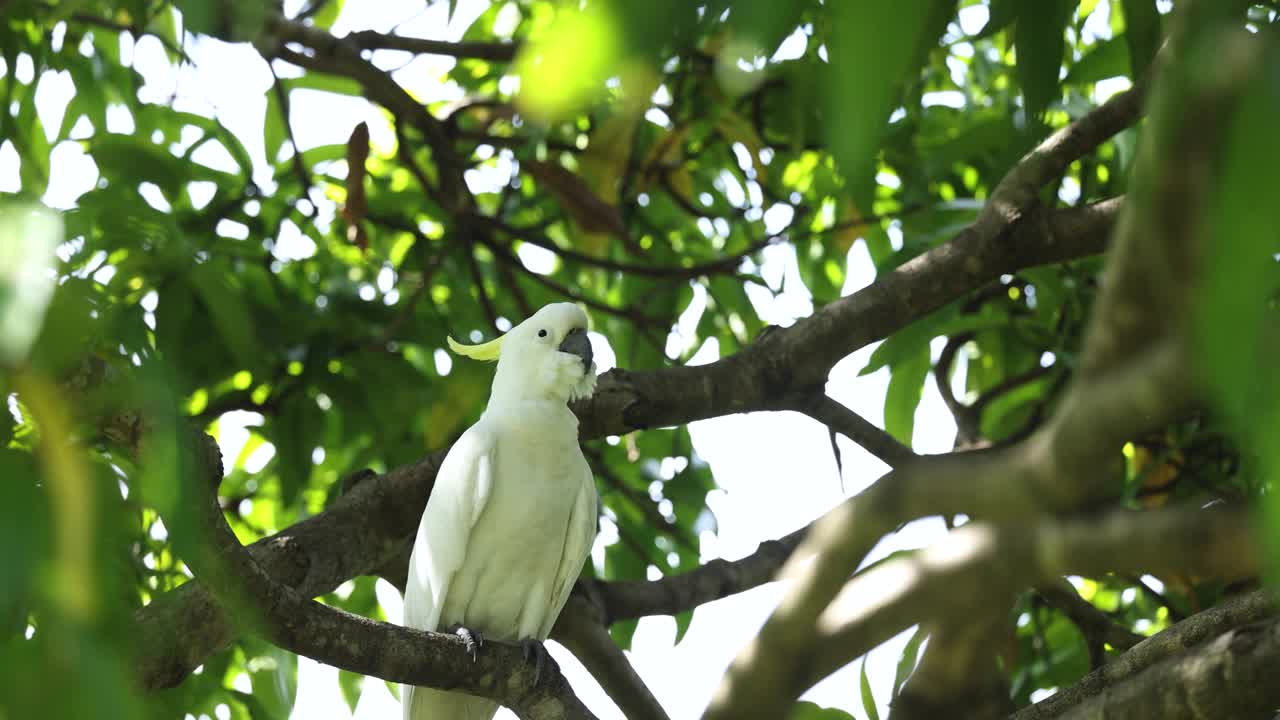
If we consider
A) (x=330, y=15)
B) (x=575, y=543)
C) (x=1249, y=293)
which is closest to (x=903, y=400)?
(x=575, y=543)

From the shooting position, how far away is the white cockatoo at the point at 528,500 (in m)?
2.41

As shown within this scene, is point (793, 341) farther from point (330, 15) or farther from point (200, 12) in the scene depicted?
point (200, 12)

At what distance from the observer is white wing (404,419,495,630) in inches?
87.7

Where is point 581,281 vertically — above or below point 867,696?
above

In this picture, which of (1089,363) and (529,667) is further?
(529,667)

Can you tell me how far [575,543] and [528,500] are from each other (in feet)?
0.43

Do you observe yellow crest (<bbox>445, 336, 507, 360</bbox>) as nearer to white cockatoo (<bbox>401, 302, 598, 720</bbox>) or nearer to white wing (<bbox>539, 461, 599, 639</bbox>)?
white cockatoo (<bbox>401, 302, 598, 720</bbox>)

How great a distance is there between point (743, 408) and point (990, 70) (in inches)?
48.9

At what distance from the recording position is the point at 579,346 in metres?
2.45

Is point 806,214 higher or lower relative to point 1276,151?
higher

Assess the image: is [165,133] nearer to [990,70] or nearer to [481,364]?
[481,364]

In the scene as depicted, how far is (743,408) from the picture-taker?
2.19m

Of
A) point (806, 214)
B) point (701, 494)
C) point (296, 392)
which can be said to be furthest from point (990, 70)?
point (296, 392)

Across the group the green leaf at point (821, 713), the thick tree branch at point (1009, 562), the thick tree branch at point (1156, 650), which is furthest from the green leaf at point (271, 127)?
the thick tree branch at point (1009, 562)
